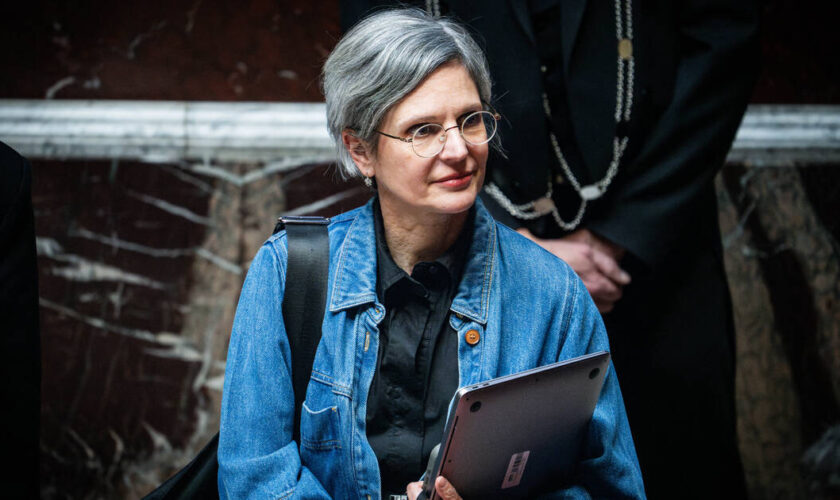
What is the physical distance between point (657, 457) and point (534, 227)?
0.70m

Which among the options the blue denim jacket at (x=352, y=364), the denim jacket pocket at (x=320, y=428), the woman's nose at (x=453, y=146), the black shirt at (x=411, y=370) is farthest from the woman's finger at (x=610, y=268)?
the denim jacket pocket at (x=320, y=428)

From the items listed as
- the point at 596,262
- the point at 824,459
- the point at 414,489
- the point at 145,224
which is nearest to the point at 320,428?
the point at 414,489

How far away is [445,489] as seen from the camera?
4.35 feet

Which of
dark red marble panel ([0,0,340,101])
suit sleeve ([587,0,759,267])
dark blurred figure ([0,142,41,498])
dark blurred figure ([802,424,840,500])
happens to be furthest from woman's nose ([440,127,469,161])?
dark blurred figure ([802,424,840,500])

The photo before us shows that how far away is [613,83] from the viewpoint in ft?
6.42

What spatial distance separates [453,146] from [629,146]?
69cm

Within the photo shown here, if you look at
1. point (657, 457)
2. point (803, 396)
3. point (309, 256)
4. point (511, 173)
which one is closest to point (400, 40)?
point (309, 256)

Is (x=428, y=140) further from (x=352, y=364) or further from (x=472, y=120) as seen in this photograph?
(x=352, y=364)

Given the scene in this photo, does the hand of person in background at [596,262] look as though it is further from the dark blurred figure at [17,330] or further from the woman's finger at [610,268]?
the dark blurred figure at [17,330]

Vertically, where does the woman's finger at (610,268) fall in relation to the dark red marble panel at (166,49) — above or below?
below

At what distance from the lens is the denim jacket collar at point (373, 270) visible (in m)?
1.57

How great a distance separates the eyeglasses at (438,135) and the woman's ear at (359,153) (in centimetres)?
9

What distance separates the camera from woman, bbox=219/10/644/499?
1.50 m

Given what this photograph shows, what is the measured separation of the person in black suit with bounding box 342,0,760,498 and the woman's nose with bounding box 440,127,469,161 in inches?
19.3
